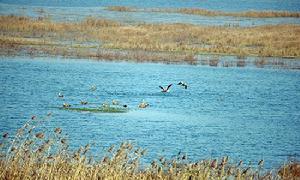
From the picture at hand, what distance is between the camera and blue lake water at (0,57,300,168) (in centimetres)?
2361

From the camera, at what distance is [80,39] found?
5488cm

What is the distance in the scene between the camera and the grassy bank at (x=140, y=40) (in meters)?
49.0

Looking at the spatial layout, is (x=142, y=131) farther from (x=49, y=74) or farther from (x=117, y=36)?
(x=117, y=36)

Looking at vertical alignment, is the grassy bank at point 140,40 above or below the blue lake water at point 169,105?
above

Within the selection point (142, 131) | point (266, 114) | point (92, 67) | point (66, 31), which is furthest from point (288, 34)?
point (142, 131)

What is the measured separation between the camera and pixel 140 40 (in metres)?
53.3

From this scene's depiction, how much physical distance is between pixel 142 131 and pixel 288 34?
118 ft

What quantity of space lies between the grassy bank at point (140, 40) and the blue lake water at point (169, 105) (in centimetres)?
386

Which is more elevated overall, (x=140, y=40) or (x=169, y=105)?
(x=140, y=40)

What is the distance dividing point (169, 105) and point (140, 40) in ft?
70.7

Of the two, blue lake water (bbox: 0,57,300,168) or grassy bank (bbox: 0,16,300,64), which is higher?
grassy bank (bbox: 0,16,300,64)

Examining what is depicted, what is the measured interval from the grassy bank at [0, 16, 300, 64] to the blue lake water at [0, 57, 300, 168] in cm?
386

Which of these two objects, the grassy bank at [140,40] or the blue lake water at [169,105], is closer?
the blue lake water at [169,105]

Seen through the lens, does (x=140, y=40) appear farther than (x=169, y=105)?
Yes
